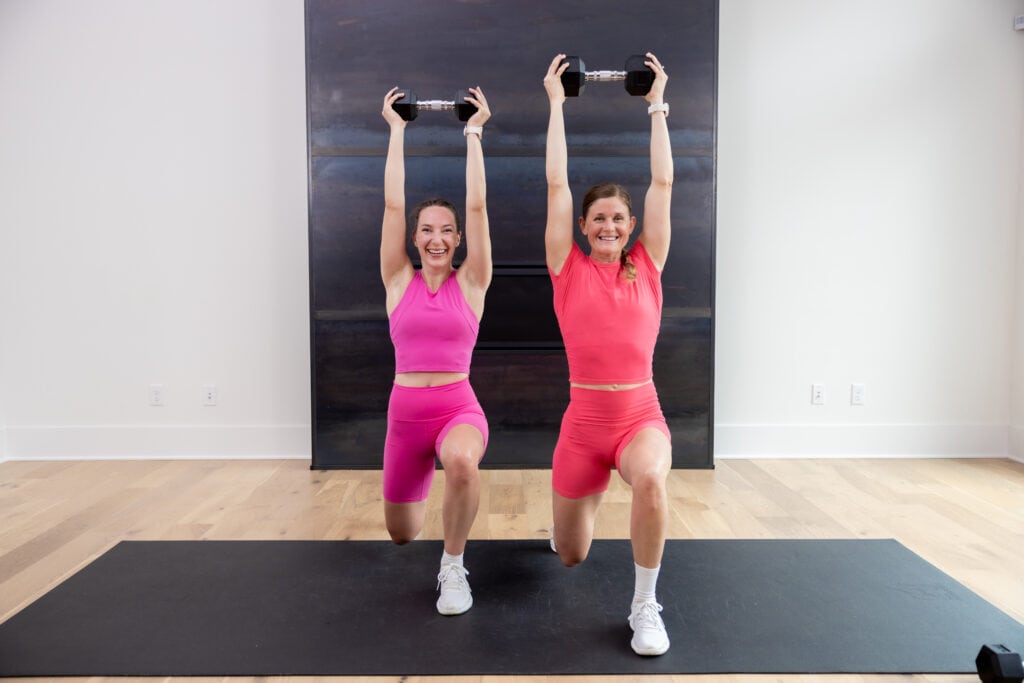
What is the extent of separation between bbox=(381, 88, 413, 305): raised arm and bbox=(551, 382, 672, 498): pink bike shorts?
0.74 meters

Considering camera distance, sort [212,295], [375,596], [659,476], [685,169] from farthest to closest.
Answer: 1. [212,295]
2. [685,169]
3. [375,596]
4. [659,476]

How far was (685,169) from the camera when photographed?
3.77 metres

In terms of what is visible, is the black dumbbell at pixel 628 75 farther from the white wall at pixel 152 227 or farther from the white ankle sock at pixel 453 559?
the white wall at pixel 152 227

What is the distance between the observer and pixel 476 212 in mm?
2314

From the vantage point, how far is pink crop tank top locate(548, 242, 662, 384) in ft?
6.91

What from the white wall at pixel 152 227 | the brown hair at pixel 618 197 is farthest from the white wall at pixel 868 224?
the white wall at pixel 152 227

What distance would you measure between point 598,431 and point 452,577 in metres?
0.62

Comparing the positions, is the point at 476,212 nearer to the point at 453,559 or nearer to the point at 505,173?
the point at 453,559

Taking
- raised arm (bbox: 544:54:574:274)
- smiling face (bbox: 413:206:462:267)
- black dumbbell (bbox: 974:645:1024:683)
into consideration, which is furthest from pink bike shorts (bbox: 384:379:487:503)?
black dumbbell (bbox: 974:645:1024:683)

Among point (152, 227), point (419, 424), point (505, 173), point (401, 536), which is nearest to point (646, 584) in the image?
point (419, 424)

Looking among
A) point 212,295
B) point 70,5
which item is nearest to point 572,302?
point 212,295

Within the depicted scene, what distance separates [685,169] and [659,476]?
2372mm

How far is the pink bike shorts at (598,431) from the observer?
2.08 meters

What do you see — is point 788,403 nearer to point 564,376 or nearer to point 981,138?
point 564,376
